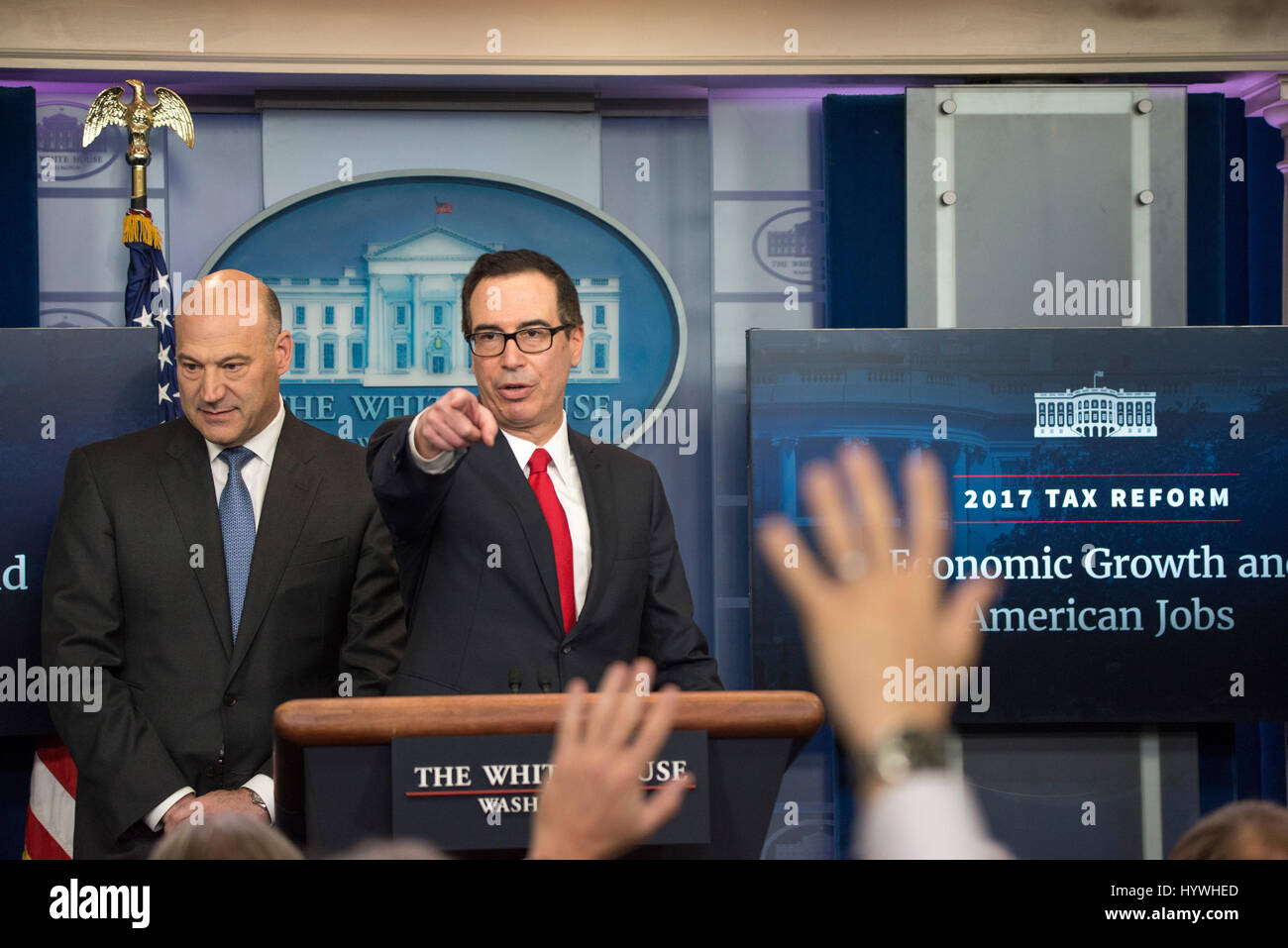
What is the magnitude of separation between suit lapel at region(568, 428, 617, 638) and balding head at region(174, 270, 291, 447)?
30.1 inches

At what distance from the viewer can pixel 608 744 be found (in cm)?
76

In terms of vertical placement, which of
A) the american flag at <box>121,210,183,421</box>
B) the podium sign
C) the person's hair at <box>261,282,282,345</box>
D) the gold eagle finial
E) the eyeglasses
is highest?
the gold eagle finial

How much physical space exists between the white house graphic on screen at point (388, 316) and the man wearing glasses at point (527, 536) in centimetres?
148

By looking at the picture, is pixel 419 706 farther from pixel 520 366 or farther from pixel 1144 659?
pixel 1144 659

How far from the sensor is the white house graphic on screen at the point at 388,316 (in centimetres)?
372

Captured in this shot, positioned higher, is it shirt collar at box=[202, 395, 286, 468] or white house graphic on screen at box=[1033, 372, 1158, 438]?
white house graphic on screen at box=[1033, 372, 1158, 438]

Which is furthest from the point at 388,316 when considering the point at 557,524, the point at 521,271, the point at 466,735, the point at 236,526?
the point at 466,735

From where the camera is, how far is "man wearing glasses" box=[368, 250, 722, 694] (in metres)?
2.07

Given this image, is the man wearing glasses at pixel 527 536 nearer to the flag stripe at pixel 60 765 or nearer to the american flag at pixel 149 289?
the american flag at pixel 149 289

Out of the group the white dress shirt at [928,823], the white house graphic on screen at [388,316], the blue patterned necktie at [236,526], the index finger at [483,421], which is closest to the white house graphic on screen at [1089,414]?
the white house graphic on screen at [388,316]

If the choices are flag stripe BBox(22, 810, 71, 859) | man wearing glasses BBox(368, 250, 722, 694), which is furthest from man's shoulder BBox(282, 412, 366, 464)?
flag stripe BBox(22, 810, 71, 859)

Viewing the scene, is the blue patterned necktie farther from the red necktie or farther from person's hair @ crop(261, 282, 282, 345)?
the red necktie

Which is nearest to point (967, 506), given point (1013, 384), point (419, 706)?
point (1013, 384)

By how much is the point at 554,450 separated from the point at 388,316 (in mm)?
1627
